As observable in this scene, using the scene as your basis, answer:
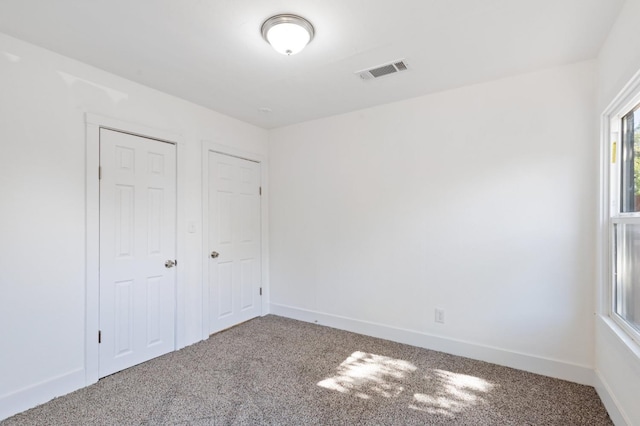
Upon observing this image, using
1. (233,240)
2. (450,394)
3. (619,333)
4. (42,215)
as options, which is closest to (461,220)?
(619,333)

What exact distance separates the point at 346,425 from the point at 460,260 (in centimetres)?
175

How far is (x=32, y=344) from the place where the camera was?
2.15m

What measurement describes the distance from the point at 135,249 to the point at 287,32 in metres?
2.22

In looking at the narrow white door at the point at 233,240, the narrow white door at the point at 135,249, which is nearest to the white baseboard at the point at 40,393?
the narrow white door at the point at 135,249

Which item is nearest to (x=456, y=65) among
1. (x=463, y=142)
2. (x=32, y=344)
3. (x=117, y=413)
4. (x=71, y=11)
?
(x=463, y=142)

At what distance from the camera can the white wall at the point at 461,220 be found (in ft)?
8.01

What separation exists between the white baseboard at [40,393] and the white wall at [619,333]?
3603 mm

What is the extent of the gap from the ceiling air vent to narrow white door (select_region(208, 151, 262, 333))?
187 cm

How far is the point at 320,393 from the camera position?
89.8 inches

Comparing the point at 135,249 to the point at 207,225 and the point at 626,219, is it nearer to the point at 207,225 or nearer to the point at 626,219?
the point at 207,225

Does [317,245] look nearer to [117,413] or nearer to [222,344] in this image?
[222,344]

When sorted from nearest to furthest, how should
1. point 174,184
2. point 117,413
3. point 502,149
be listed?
point 117,413, point 502,149, point 174,184

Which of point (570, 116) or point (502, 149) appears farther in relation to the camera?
point (502, 149)

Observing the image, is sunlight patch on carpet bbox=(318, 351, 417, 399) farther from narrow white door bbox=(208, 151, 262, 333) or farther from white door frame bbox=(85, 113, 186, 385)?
white door frame bbox=(85, 113, 186, 385)
